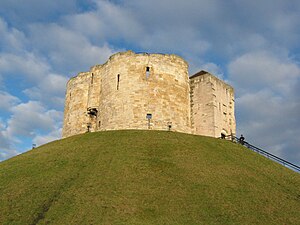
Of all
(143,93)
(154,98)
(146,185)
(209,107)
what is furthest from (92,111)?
(146,185)

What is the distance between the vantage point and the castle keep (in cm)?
3378

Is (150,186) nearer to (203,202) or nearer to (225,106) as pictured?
(203,202)

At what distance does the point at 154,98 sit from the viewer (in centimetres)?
3406

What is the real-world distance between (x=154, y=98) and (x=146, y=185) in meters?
15.3

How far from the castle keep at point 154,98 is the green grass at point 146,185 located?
18.8 feet

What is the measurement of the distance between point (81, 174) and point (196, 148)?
970 cm

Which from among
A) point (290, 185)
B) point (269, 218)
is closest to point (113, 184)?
point (269, 218)

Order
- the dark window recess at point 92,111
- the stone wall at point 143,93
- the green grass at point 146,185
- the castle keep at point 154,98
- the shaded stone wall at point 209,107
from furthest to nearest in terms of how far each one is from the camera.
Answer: the dark window recess at point 92,111 → the shaded stone wall at point 209,107 → the castle keep at point 154,98 → the stone wall at point 143,93 → the green grass at point 146,185

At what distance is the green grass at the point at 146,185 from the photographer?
16906 mm

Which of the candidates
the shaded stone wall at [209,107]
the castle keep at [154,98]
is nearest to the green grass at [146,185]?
the castle keep at [154,98]

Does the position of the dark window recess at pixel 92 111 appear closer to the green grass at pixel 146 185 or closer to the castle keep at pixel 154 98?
the castle keep at pixel 154 98

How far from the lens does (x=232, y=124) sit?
40.1m

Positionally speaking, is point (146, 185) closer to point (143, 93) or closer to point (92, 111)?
point (143, 93)

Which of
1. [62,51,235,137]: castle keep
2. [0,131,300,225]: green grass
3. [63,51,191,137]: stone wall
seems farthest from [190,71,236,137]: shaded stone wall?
[0,131,300,225]: green grass
